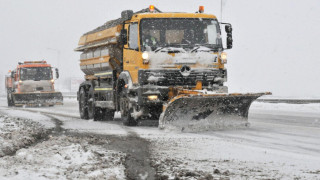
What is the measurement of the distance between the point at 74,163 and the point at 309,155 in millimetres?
3322

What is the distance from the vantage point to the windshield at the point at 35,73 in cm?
2900

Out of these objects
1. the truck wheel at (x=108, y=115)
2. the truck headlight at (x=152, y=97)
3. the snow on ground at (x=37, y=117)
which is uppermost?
the truck headlight at (x=152, y=97)

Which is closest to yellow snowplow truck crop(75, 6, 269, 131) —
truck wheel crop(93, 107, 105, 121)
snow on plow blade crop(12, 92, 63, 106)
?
truck wheel crop(93, 107, 105, 121)

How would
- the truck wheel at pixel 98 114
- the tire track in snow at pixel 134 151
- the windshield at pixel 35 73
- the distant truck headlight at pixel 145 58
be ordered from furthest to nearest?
the windshield at pixel 35 73, the truck wheel at pixel 98 114, the distant truck headlight at pixel 145 58, the tire track in snow at pixel 134 151

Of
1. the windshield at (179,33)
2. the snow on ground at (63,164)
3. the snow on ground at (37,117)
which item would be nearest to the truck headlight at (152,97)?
the windshield at (179,33)

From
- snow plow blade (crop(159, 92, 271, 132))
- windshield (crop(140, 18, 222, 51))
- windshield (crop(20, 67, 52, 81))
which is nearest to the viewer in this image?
snow plow blade (crop(159, 92, 271, 132))

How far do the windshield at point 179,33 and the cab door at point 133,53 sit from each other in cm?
19

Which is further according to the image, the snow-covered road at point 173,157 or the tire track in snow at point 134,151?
the tire track in snow at point 134,151

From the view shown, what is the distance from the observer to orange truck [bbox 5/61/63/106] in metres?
28.0

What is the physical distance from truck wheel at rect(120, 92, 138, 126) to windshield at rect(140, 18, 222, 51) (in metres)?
1.50

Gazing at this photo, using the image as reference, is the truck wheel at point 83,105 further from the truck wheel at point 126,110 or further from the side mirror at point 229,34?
the side mirror at point 229,34

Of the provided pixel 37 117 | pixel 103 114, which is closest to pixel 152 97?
pixel 103 114

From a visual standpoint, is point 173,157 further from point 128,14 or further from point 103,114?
point 103,114

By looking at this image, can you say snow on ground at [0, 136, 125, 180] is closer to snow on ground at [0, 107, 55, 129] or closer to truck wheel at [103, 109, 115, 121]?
snow on ground at [0, 107, 55, 129]
